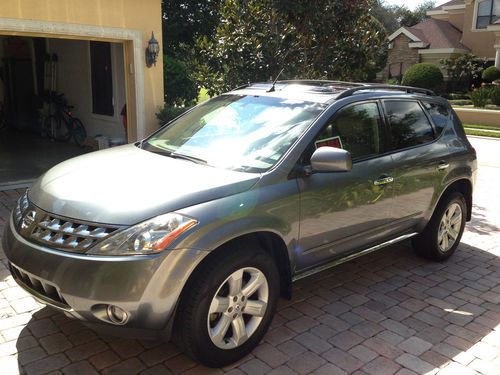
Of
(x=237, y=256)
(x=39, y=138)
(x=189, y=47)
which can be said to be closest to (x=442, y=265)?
(x=237, y=256)

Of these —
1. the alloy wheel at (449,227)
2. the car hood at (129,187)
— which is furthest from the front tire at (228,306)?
the alloy wheel at (449,227)

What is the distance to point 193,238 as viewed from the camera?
2.82 m

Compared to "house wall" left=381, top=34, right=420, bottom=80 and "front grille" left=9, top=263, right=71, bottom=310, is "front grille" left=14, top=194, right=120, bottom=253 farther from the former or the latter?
"house wall" left=381, top=34, right=420, bottom=80

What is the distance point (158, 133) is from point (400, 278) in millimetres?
2676

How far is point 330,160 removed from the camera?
3.38 metres

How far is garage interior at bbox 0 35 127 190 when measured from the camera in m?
10.1

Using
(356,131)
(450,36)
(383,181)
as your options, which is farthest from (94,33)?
(450,36)

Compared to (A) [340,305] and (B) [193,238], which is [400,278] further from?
(B) [193,238]

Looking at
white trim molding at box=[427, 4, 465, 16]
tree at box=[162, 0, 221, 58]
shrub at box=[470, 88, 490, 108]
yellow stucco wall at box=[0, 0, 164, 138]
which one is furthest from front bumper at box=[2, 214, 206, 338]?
white trim molding at box=[427, 4, 465, 16]

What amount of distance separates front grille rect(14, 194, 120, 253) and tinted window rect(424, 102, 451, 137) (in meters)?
3.49

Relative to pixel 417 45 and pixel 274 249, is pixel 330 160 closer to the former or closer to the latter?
pixel 274 249

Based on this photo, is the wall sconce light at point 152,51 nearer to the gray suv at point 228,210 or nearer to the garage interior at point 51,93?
the garage interior at point 51,93

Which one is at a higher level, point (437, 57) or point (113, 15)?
point (437, 57)

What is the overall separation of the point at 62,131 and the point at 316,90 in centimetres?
913
